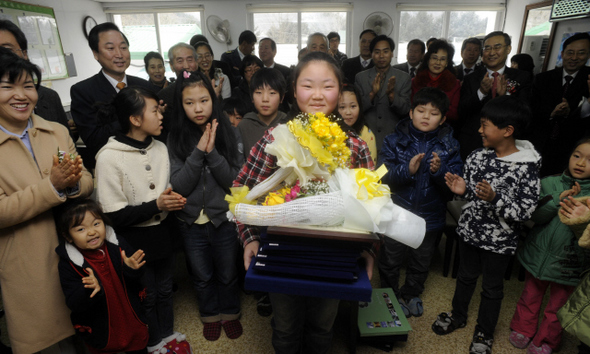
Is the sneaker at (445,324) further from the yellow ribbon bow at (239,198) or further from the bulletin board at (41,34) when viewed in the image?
the bulletin board at (41,34)

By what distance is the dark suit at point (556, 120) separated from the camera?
9.15 ft

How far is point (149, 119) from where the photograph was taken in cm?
158

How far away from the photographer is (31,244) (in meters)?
1.31

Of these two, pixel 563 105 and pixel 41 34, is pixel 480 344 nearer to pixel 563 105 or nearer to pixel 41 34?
pixel 563 105

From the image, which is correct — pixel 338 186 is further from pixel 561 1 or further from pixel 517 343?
pixel 561 1

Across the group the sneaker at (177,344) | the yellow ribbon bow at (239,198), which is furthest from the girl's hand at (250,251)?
the sneaker at (177,344)

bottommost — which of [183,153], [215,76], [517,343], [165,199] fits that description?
[517,343]

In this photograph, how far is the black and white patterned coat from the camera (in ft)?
5.21

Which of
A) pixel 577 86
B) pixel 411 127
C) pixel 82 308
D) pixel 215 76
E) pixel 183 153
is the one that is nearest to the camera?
pixel 82 308

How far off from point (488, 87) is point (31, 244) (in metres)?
3.03

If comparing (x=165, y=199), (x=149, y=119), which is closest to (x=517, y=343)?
(x=165, y=199)

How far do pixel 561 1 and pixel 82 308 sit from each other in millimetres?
6766

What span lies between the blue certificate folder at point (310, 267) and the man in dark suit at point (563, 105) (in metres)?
2.83

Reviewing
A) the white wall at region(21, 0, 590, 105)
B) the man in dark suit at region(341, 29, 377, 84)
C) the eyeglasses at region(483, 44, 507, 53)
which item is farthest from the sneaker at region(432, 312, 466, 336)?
the white wall at region(21, 0, 590, 105)
